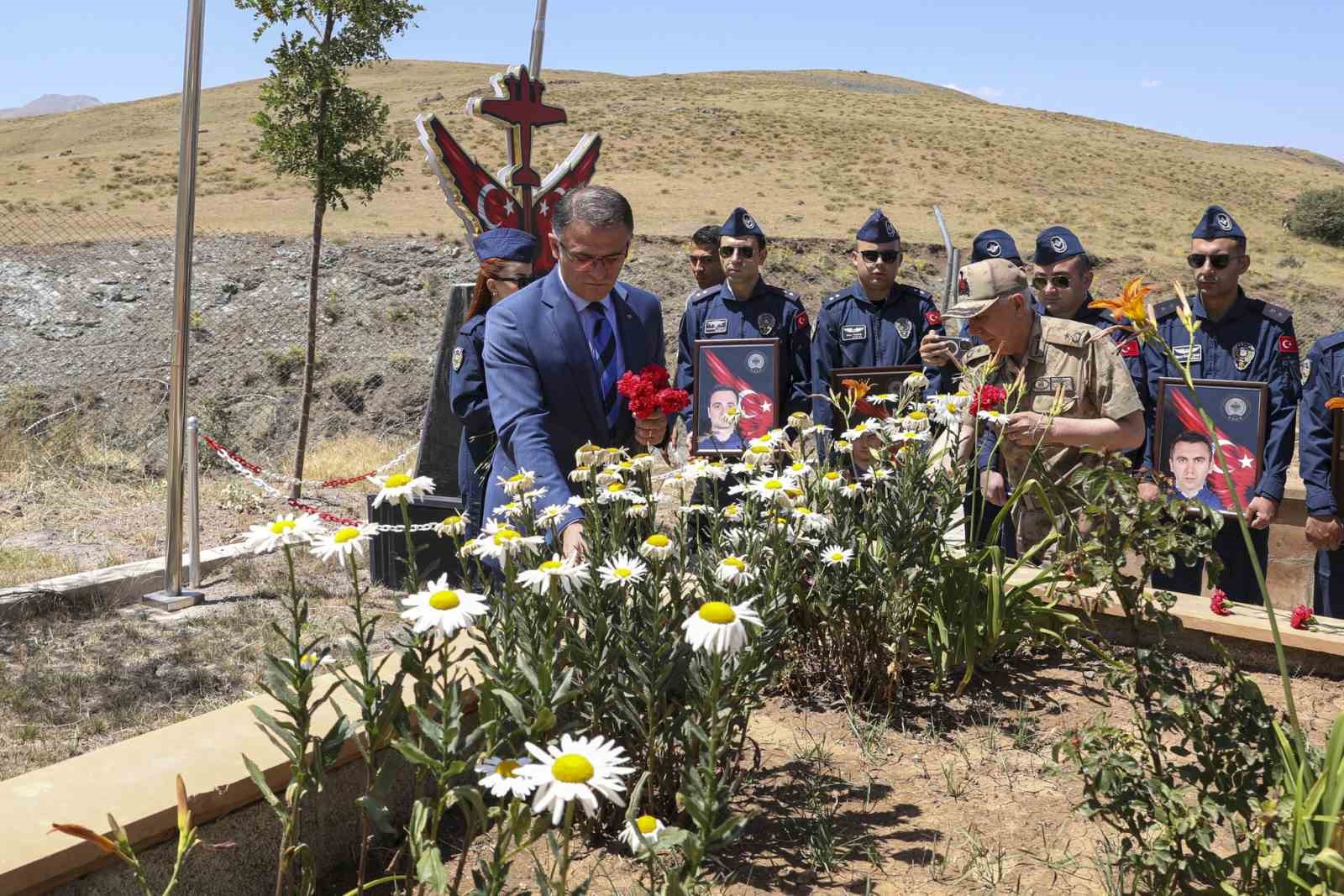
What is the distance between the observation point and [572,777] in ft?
4.72

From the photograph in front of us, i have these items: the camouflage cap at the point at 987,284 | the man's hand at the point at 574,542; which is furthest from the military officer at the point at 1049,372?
the man's hand at the point at 574,542

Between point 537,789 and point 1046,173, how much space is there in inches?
2063

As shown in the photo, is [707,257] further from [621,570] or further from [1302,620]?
[621,570]

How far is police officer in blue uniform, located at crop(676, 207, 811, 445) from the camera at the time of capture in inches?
222

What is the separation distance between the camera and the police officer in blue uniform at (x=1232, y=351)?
4559 mm

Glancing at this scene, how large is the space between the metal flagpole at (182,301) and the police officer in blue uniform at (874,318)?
3.21 meters

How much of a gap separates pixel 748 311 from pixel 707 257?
0.96 m

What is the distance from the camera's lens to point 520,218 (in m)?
6.12

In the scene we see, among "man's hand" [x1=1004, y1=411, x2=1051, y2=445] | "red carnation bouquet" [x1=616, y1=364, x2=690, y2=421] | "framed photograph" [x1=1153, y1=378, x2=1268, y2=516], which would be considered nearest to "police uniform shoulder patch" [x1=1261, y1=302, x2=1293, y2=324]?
"framed photograph" [x1=1153, y1=378, x2=1268, y2=516]

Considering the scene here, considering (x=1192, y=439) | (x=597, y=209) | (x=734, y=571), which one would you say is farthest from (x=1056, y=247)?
(x=734, y=571)

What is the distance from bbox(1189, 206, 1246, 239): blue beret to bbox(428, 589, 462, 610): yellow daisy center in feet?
13.0

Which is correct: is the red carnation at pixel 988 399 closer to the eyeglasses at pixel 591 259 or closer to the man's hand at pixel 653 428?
the man's hand at pixel 653 428

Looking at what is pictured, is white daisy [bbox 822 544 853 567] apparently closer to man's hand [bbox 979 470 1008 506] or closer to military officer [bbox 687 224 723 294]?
man's hand [bbox 979 470 1008 506]

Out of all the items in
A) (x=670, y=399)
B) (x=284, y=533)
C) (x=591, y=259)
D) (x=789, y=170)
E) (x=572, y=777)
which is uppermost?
(x=789, y=170)
